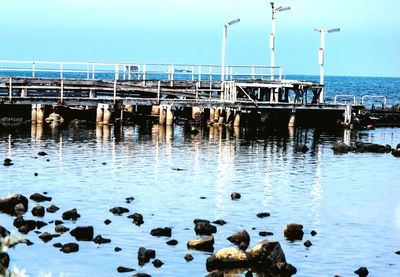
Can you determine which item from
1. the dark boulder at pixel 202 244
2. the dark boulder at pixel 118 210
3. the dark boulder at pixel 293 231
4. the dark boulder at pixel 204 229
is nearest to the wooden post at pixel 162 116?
the dark boulder at pixel 118 210

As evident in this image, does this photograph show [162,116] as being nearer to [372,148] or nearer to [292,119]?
[292,119]

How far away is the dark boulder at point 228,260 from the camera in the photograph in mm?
24156

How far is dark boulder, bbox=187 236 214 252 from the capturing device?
86.7 ft

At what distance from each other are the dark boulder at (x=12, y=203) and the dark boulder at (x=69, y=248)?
5820 millimetres

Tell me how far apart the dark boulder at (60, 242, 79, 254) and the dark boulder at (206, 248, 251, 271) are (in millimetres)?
3736

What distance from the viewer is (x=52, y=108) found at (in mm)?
71000

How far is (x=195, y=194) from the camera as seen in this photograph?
37094 mm

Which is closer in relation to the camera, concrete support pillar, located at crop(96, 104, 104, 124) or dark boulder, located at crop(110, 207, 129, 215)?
dark boulder, located at crop(110, 207, 129, 215)

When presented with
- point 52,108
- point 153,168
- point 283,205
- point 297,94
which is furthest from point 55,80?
point 283,205

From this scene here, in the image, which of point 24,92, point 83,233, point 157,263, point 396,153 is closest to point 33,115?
point 24,92

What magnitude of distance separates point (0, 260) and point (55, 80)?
1928 inches

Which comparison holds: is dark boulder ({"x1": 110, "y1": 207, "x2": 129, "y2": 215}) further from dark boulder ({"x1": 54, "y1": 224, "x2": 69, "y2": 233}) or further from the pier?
the pier

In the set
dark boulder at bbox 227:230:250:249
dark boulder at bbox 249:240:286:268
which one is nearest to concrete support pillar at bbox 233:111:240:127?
dark boulder at bbox 227:230:250:249

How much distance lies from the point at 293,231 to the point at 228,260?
5108 mm
